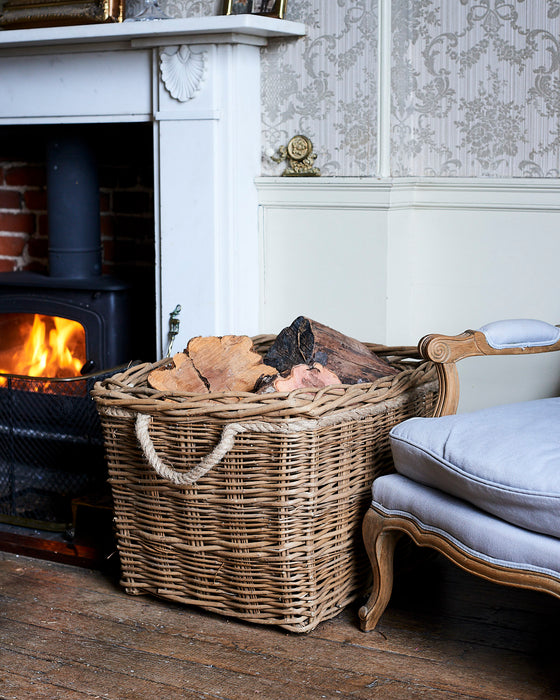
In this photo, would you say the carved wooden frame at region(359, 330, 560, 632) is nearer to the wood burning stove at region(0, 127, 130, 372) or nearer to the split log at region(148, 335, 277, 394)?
the split log at region(148, 335, 277, 394)

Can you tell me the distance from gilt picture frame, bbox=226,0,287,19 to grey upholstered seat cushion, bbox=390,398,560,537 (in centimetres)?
129

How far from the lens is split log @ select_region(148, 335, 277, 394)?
1990mm

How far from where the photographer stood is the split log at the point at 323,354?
6.64ft

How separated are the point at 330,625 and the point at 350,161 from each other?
4.02ft

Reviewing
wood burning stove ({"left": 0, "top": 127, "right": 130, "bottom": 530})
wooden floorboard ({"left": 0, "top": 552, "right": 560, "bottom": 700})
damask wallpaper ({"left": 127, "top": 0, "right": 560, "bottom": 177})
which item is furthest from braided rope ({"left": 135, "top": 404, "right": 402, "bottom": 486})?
damask wallpaper ({"left": 127, "top": 0, "right": 560, "bottom": 177})

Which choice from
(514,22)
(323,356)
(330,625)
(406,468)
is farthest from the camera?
(514,22)

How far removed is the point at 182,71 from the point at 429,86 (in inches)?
26.7

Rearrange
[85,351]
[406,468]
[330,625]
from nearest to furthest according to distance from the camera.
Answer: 1. [406,468]
2. [330,625]
3. [85,351]

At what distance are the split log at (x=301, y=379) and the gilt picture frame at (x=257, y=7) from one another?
42.1 inches

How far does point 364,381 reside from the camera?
203 cm

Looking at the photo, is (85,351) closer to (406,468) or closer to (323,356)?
(323,356)

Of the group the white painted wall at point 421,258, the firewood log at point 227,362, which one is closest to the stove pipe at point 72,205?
the white painted wall at point 421,258

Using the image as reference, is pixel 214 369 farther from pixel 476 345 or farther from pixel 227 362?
pixel 476 345

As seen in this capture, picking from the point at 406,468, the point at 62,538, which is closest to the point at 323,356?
the point at 406,468
